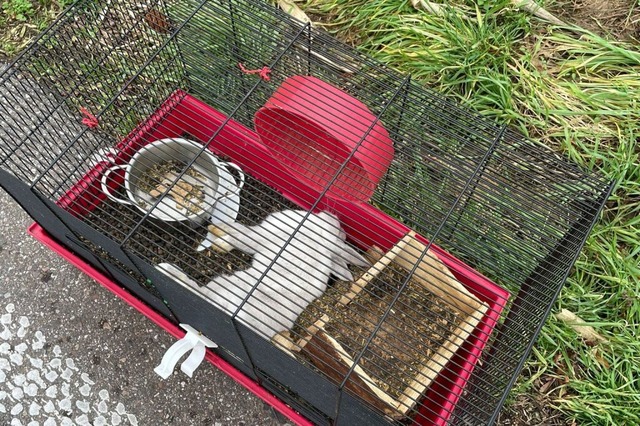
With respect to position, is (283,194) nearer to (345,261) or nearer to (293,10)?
(345,261)

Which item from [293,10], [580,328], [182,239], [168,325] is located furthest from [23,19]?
[580,328]

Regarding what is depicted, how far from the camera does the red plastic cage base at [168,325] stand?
151 cm

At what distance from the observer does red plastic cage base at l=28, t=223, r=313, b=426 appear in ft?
4.97

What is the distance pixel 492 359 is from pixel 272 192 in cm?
84

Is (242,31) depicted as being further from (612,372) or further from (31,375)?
(612,372)

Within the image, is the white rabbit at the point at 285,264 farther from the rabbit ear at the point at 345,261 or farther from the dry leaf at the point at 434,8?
the dry leaf at the point at 434,8

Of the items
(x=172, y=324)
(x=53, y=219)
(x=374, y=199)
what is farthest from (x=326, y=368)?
(x=53, y=219)

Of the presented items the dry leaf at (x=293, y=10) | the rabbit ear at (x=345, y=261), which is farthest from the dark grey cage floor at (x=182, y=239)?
the dry leaf at (x=293, y=10)

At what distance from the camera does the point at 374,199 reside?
182 centimetres

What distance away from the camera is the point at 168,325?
5.21ft

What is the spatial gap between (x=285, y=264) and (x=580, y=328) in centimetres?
97

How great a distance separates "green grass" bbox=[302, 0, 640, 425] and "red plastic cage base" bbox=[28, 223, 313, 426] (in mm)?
732

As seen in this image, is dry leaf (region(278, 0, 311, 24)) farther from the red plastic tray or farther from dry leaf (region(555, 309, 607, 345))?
dry leaf (region(555, 309, 607, 345))

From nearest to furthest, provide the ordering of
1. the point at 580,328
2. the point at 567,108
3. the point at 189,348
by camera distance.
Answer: the point at 189,348
the point at 580,328
the point at 567,108
